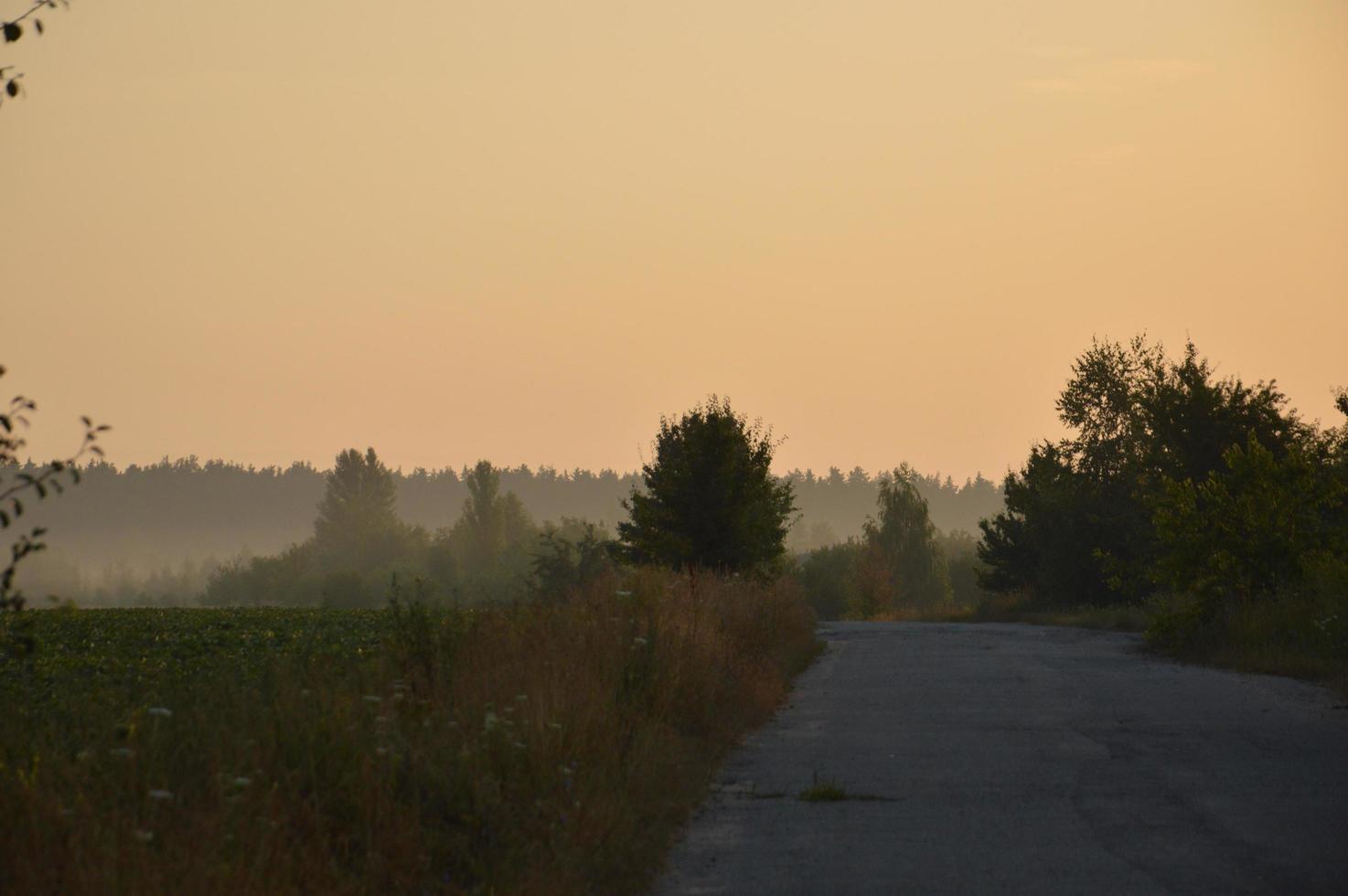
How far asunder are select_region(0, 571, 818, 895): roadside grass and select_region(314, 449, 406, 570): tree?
14368cm

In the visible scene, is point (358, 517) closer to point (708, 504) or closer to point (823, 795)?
point (708, 504)

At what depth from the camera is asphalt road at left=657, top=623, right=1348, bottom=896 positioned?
7750 mm

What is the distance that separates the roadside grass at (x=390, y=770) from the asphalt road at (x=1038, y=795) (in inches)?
27.8

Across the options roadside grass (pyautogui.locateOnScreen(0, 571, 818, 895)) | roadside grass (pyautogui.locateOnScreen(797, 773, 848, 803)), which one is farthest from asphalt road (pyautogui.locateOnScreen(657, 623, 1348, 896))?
roadside grass (pyautogui.locateOnScreen(0, 571, 818, 895))

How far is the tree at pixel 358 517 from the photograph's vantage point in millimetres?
156000

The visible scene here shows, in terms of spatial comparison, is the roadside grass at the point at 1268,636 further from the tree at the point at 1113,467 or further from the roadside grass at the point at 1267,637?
the tree at the point at 1113,467

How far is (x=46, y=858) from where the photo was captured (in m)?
5.82

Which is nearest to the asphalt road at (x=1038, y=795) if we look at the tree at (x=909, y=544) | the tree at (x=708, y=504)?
the tree at (x=708, y=504)

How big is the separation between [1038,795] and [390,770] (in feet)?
17.1

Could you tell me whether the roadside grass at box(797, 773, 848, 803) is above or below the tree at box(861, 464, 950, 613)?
below

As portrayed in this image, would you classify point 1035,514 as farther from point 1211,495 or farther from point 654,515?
point 1211,495

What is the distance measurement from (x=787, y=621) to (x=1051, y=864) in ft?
55.0

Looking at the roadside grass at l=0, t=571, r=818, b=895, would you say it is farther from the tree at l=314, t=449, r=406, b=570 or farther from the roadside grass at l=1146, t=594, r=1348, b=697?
the tree at l=314, t=449, r=406, b=570

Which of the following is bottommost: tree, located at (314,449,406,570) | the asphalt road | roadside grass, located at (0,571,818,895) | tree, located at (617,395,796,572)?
the asphalt road
